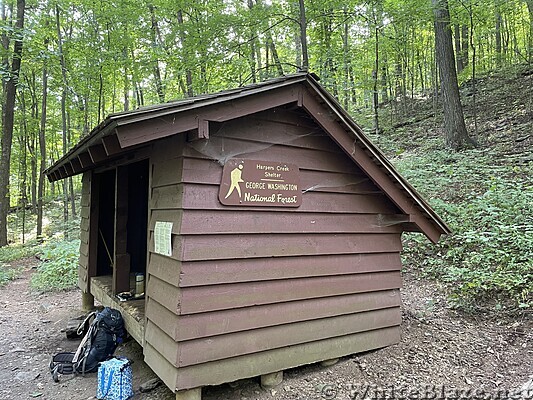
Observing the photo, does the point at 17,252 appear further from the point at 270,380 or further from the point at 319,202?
the point at 319,202

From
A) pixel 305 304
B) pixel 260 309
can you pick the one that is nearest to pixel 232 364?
pixel 260 309

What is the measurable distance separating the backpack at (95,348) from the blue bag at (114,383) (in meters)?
0.75

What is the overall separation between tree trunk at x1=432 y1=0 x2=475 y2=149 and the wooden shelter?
6.67m

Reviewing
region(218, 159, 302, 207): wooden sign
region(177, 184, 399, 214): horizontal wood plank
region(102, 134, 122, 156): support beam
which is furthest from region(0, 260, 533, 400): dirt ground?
region(102, 134, 122, 156): support beam

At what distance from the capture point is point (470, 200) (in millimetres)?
6898

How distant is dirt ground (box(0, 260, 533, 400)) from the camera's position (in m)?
3.27

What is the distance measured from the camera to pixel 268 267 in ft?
10.7

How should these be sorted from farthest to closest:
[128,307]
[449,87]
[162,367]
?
[449,87] < [128,307] < [162,367]

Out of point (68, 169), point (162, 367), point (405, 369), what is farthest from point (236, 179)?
point (68, 169)

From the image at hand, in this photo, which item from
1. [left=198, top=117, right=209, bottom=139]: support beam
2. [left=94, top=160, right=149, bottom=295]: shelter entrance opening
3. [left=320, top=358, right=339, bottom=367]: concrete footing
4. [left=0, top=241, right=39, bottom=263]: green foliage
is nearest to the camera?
[left=198, top=117, right=209, bottom=139]: support beam

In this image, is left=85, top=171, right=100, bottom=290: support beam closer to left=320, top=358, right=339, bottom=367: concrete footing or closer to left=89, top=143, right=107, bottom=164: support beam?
left=89, top=143, right=107, bottom=164: support beam

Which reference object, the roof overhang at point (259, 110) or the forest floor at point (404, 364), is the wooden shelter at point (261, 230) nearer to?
the roof overhang at point (259, 110)

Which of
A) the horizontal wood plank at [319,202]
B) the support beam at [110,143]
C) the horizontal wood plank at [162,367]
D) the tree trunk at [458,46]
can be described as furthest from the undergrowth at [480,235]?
the tree trunk at [458,46]

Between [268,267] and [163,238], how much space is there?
3.14 ft
